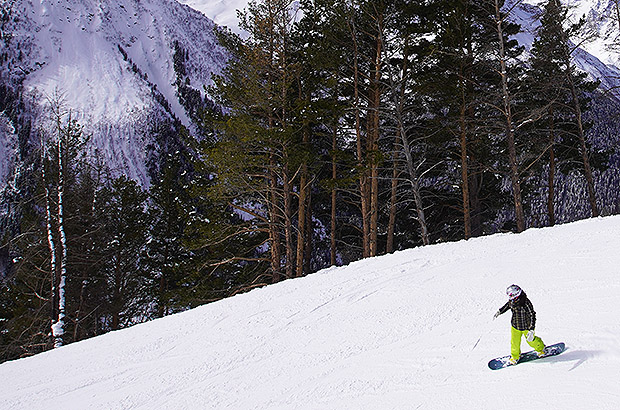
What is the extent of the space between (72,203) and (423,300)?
14543mm

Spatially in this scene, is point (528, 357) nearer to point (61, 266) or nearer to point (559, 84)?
point (559, 84)

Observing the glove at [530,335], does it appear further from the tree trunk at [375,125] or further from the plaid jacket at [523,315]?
the tree trunk at [375,125]

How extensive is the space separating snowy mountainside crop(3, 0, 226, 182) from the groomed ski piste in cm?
5446

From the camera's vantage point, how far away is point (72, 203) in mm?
15594

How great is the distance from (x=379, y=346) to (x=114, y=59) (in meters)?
96.1

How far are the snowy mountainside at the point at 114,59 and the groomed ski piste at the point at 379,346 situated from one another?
54459 mm

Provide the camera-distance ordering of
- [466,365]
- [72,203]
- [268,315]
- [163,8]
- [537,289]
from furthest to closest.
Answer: [163,8] < [72,203] < [268,315] < [537,289] < [466,365]

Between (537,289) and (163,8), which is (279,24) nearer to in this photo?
(537,289)

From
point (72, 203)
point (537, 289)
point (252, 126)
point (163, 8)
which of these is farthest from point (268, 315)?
point (163, 8)

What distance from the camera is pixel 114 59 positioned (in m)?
84.3

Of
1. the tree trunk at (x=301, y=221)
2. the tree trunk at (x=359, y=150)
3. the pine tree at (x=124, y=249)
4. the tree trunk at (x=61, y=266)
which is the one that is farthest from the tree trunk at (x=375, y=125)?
the pine tree at (x=124, y=249)

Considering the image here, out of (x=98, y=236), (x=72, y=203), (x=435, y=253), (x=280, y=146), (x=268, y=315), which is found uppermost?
(x=280, y=146)

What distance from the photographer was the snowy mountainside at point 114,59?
64500mm

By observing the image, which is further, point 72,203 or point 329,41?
point 72,203
